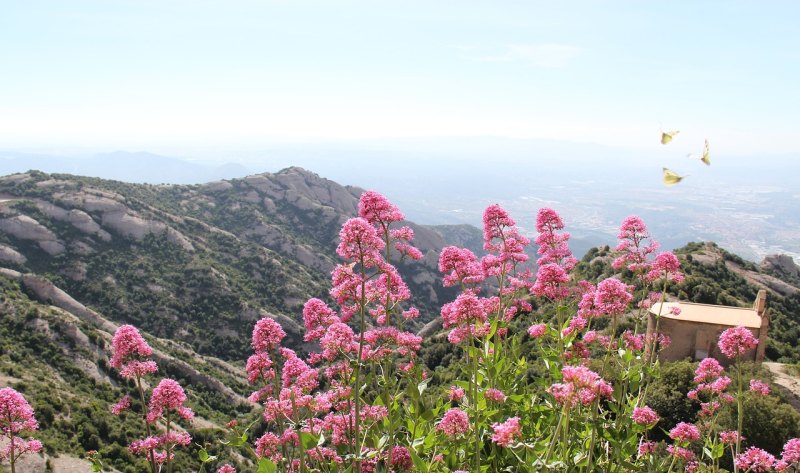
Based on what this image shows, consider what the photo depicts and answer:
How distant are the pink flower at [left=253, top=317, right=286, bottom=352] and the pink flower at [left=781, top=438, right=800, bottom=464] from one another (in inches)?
240

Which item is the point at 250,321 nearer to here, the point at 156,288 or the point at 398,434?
the point at 156,288

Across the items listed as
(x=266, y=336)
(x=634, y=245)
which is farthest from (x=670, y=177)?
(x=634, y=245)

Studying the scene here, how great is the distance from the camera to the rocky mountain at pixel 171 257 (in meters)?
79.5

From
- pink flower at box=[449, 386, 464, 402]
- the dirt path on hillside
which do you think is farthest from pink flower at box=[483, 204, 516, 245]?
the dirt path on hillside

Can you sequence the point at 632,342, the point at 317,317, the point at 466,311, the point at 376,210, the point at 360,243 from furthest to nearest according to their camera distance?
1. the point at 632,342
2. the point at 376,210
3. the point at 317,317
4. the point at 466,311
5. the point at 360,243

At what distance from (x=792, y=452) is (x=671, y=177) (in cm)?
624

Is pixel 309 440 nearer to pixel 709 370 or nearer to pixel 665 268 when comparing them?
pixel 665 268

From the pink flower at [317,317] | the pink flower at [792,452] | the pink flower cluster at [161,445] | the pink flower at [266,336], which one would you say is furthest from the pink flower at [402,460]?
the pink flower at [792,452]

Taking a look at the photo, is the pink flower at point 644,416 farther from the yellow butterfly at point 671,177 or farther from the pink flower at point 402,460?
the yellow butterfly at point 671,177

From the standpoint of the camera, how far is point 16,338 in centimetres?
5522

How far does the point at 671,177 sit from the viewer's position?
163cm

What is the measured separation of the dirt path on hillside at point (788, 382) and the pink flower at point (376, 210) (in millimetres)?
28123

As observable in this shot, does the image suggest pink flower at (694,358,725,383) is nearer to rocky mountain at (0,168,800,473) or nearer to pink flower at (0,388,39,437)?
pink flower at (0,388,39,437)

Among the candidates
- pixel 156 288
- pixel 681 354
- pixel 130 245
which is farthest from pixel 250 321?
pixel 681 354
